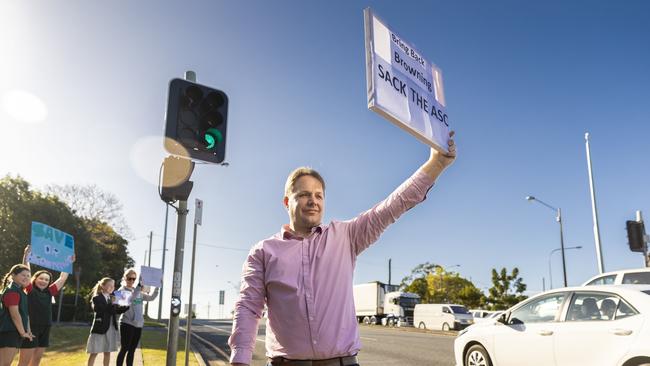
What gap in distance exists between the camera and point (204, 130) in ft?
17.2

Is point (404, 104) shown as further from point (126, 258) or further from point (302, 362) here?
point (126, 258)

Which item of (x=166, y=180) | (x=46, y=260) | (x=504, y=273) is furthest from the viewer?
(x=504, y=273)

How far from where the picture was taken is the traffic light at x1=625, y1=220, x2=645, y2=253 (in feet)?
50.5

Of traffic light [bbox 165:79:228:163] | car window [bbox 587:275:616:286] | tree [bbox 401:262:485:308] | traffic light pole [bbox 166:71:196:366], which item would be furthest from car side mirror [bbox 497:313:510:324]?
tree [bbox 401:262:485:308]

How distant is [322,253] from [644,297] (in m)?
5.50

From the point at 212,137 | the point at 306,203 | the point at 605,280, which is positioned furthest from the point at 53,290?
the point at 605,280

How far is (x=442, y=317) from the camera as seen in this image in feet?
108

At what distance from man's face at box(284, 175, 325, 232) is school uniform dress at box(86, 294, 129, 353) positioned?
21.9 ft

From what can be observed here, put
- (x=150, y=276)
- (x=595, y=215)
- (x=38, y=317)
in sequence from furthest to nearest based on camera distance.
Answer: (x=595, y=215) → (x=150, y=276) → (x=38, y=317)

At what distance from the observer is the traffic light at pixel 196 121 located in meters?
5.05

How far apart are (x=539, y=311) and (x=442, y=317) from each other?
87.4 ft

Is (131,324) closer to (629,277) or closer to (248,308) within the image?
(248,308)

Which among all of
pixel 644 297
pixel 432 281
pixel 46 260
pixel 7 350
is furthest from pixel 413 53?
pixel 432 281

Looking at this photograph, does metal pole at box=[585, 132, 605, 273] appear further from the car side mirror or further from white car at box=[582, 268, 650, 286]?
the car side mirror
